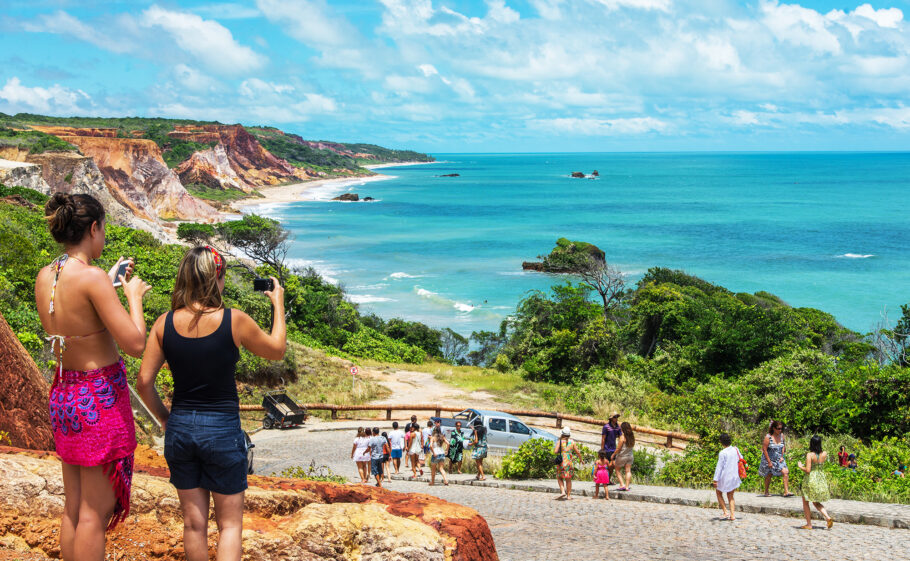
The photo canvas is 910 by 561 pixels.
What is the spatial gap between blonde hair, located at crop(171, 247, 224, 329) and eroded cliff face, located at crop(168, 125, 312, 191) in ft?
355

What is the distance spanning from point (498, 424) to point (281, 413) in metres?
6.19

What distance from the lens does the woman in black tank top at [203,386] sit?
321 cm

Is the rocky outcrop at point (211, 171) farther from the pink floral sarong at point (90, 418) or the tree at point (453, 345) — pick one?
the pink floral sarong at point (90, 418)

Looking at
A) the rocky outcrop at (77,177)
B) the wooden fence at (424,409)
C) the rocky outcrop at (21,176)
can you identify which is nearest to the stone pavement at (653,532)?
the wooden fence at (424,409)

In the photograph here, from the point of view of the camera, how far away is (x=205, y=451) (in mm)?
3207

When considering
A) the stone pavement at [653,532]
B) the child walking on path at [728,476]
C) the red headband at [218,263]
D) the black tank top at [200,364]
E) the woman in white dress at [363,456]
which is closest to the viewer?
the black tank top at [200,364]

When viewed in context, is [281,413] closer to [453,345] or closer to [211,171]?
[453,345]

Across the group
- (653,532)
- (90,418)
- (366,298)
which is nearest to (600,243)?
(366,298)

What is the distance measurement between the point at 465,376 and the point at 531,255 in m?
40.8

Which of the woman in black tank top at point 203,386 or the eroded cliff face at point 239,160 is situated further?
the eroded cliff face at point 239,160

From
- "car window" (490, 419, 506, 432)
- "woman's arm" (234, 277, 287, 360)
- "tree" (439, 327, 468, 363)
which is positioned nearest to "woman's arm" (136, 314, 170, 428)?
"woman's arm" (234, 277, 287, 360)

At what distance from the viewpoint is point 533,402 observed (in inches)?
961

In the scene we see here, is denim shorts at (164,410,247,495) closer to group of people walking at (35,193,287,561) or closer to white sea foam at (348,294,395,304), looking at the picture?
group of people walking at (35,193,287,561)

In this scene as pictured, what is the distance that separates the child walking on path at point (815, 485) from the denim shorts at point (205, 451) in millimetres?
7872
